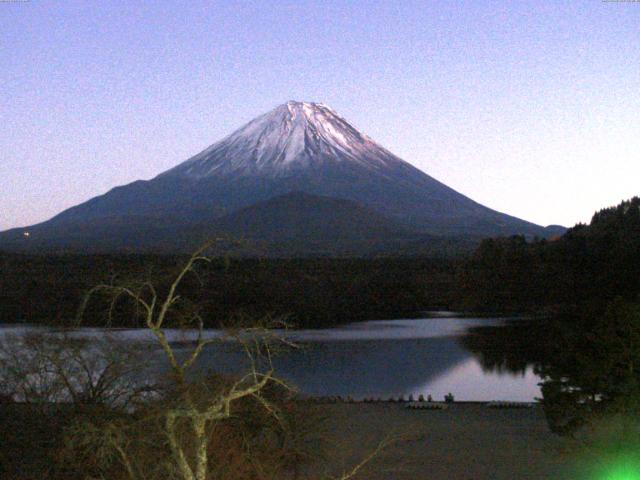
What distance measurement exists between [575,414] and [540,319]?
23.8m

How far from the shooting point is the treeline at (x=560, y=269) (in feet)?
104

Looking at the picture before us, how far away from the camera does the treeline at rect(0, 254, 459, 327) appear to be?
117ft

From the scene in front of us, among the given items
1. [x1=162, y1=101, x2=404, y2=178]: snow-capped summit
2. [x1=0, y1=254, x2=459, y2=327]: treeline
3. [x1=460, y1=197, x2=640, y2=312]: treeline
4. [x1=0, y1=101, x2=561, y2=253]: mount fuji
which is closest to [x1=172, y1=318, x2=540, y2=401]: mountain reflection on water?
[x1=0, y1=254, x2=459, y2=327]: treeline

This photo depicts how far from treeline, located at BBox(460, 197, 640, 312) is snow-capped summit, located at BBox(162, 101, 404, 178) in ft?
211

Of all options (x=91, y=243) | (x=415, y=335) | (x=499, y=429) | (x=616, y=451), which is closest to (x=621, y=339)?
(x=616, y=451)

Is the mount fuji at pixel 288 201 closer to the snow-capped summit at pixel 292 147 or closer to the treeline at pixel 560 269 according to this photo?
the snow-capped summit at pixel 292 147

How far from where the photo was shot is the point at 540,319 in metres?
33.8

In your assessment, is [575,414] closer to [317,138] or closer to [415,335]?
[415,335]

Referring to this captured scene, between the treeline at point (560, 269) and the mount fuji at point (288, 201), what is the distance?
3420 centimetres

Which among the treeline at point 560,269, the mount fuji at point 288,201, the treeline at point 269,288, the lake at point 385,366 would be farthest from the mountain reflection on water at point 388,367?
the mount fuji at point 288,201

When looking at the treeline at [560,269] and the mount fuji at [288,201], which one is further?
the mount fuji at [288,201]

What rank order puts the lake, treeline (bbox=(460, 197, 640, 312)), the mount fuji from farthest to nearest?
1. the mount fuji
2. treeline (bbox=(460, 197, 640, 312))
3. the lake

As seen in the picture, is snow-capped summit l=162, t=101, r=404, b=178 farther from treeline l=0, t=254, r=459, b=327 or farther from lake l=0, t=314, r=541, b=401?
lake l=0, t=314, r=541, b=401

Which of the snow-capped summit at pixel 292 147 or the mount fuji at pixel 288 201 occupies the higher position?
the snow-capped summit at pixel 292 147
